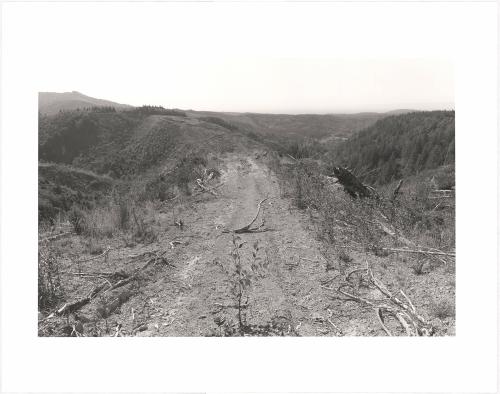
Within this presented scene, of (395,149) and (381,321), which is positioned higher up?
(395,149)

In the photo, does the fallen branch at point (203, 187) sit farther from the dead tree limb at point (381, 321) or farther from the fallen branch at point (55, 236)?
the dead tree limb at point (381, 321)

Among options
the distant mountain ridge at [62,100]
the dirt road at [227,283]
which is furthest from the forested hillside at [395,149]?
the dirt road at [227,283]

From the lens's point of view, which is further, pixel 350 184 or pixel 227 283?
pixel 350 184

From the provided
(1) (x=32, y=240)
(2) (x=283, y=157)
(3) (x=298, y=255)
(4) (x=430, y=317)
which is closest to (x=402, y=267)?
(4) (x=430, y=317)

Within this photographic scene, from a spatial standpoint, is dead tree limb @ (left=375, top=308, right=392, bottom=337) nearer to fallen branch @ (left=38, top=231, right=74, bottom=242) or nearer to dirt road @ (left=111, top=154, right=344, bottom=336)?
dirt road @ (left=111, top=154, right=344, bottom=336)

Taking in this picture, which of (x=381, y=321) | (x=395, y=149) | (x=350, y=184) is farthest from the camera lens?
(x=395, y=149)

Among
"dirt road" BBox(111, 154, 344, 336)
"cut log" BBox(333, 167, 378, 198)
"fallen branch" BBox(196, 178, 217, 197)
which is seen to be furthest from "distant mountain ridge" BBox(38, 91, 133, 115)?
"cut log" BBox(333, 167, 378, 198)

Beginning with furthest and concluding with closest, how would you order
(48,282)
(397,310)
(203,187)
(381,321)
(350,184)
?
(203,187), (350,184), (48,282), (397,310), (381,321)

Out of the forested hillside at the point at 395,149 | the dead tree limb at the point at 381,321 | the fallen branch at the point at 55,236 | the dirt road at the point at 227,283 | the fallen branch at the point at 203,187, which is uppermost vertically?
the forested hillside at the point at 395,149

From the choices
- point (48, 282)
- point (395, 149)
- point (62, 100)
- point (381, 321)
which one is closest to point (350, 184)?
point (381, 321)

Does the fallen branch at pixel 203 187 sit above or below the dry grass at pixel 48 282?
above

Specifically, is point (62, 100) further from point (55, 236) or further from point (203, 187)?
point (55, 236)
